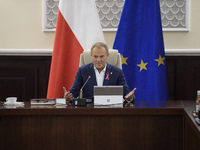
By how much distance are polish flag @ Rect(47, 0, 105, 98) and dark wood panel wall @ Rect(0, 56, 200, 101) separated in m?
0.52

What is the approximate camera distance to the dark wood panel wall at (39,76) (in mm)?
3420

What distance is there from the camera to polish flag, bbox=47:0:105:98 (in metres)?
2.98

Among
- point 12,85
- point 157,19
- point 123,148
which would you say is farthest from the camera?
point 12,85

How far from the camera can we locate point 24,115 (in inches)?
69.4

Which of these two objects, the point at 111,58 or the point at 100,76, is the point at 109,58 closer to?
the point at 111,58

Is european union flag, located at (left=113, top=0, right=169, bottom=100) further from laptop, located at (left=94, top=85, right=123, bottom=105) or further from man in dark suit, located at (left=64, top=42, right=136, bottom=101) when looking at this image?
laptop, located at (left=94, top=85, right=123, bottom=105)

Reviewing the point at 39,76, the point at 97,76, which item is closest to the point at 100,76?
the point at 97,76

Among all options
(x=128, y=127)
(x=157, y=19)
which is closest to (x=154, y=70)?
(x=157, y=19)

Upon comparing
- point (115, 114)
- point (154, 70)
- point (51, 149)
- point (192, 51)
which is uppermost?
point (192, 51)

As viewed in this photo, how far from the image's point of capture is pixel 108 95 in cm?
184

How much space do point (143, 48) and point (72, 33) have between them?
2.83ft

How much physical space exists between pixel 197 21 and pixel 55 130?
2.50 meters

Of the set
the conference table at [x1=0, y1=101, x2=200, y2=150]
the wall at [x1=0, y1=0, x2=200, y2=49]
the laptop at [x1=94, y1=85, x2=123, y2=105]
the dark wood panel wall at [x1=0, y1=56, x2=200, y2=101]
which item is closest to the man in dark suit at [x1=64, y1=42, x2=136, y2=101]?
the laptop at [x1=94, y1=85, x2=123, y2=105]

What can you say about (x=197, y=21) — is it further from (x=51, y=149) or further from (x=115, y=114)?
(x=51, y=149)
